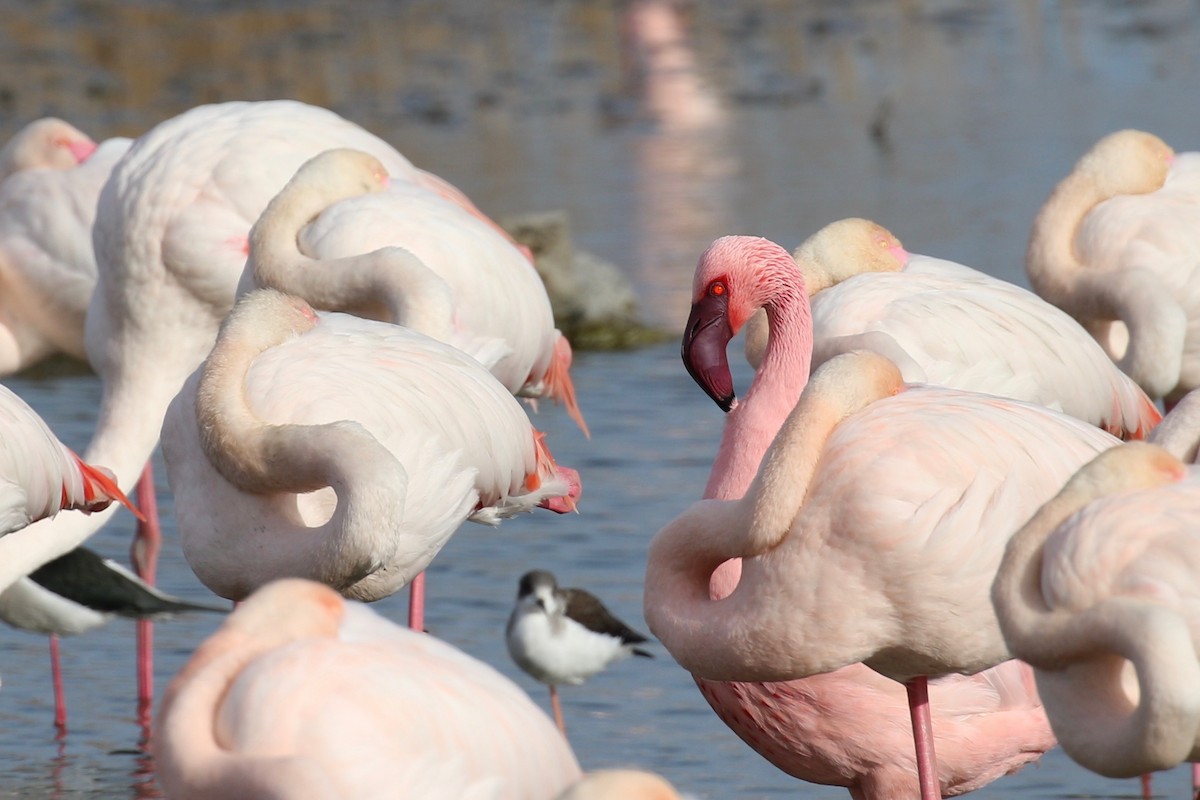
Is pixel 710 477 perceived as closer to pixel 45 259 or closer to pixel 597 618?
pixel 597 618

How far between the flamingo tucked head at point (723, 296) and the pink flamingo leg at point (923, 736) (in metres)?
0.73

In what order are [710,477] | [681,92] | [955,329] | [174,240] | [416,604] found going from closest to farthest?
1. [710,477]
2. [416,604]
3. [955,329]
4. [174,240]
5. [681,92]

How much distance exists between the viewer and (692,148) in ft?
47.2

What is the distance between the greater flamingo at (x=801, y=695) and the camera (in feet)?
15.5

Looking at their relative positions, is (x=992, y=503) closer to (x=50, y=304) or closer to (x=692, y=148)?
(x=50, y=304)

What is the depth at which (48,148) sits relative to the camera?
311 inches

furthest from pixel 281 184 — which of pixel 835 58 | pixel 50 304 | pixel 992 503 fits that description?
pixel 835 58

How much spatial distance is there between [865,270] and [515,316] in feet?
3.30

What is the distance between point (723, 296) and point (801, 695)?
0.90 metres

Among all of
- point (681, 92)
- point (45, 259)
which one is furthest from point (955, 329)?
point (681, 92)

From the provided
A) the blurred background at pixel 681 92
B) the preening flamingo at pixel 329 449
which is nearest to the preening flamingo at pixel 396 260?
the preening flamingo at pixel 329 449

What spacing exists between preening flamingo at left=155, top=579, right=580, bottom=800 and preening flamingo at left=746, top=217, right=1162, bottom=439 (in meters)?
2.22

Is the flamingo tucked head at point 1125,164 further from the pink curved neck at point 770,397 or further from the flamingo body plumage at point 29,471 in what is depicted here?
the flamingo body plumage at point 29,471

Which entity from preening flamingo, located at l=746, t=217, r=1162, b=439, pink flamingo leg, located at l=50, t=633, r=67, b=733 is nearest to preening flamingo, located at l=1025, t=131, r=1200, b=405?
preening flamingo, located at l=746, t=217, r=1162, b=439
